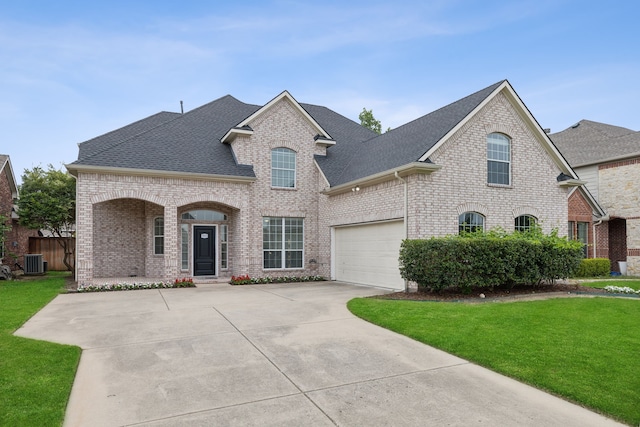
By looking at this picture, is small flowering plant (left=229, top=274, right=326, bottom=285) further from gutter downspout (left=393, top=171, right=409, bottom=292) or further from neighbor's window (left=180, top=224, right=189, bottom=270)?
gutter downspout (left=393, top=171, right=409, bottom=292)

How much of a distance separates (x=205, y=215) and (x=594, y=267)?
56.4 ft

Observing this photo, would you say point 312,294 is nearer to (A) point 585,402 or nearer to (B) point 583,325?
(B) point 583,325

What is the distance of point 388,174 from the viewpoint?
41.0 ft

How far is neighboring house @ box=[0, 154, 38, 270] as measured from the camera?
19469 millimetres

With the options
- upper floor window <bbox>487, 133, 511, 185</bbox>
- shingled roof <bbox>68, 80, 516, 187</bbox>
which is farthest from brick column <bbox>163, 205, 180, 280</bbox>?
upper floor window <bbox>487, 133, 511, 185</bbox>

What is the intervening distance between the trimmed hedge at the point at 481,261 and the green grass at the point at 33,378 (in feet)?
26.0

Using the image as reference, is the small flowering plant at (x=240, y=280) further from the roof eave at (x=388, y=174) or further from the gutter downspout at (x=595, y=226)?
the gutter downspout at (x=595, y=226)

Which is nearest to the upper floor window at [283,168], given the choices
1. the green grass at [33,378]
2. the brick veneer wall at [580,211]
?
the green grass at [33,378]

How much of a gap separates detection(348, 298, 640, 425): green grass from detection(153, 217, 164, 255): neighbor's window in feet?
30.3

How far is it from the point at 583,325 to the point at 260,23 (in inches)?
536

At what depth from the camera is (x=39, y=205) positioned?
17094 mm

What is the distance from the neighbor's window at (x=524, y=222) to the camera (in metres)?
13.6

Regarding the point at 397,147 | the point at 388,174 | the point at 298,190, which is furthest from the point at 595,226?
the point at 298,190

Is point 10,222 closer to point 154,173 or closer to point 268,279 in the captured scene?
point 154,173
